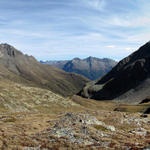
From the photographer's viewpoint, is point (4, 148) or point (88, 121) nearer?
point (4, 148)

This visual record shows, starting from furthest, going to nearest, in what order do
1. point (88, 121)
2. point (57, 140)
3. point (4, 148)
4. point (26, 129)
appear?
point (88, 121) → point (26, 129) → point (57, 140) → point (4, 148)

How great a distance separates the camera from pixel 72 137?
85.8 feet

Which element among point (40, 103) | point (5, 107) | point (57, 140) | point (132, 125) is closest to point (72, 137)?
point (57, 140)

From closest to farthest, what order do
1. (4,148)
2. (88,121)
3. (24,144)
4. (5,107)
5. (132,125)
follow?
(4,148), (24,144), (88,121), (132,125), (5,107)

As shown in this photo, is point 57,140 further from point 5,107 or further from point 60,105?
point 60,105

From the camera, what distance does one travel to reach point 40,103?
9656 centimetres

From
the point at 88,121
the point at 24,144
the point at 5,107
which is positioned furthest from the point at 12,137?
the point at 5,107

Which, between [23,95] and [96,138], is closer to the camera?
[96,138]

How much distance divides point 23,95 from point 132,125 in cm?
7097

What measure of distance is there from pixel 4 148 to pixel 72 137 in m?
8.87

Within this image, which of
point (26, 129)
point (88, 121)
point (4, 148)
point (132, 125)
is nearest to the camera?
point (4, 148)

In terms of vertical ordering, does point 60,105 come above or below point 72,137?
below

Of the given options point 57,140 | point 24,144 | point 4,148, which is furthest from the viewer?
point 57,140

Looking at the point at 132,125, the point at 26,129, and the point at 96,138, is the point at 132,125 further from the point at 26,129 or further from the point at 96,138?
the point at 26,129
